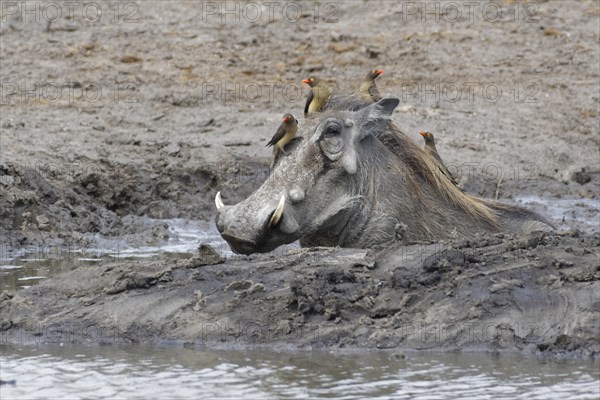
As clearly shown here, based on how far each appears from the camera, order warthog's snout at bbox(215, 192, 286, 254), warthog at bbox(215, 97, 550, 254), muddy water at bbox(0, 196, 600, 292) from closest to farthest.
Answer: warthog's snout at bbox(215, 192, 286, 254)
warthog at bbox(215, 97, 550, 254)
muddy water at bbox(0, 196, 600, 292)

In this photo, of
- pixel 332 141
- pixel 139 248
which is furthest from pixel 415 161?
pixel 139 248

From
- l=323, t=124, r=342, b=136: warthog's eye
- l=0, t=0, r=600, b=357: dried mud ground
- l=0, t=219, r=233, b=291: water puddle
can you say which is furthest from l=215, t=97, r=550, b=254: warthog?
l=0, t=219, r=233, b=291: water puddle

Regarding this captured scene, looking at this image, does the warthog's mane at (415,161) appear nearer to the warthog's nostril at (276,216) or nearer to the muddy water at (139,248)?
the warthog's nostril at (276,216)

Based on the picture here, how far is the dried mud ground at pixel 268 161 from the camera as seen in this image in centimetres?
688

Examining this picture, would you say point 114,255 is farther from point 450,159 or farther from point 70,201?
point 450,159

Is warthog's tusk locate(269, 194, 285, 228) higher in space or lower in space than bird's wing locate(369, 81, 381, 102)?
lower

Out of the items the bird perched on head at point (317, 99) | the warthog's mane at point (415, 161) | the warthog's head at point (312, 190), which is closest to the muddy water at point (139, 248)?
the warthog's head at point (312, 190)

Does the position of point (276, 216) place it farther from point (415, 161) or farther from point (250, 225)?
point (415, 161)

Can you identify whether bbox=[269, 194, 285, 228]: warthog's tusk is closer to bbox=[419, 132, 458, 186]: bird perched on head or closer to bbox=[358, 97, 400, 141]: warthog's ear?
bbox=[358, 97, 400, 141]: warthog's ear

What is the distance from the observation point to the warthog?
7.82 meters

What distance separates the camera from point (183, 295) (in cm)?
712

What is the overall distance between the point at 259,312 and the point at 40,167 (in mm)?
5168

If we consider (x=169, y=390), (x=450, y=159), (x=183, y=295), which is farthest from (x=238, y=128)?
(x=169, y=390)

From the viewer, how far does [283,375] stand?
640 centimetres
